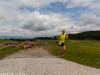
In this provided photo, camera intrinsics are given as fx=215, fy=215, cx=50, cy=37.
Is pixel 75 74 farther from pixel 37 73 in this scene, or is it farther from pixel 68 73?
pixel 37 73

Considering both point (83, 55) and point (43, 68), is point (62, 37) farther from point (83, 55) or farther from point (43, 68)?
point (43, 68)

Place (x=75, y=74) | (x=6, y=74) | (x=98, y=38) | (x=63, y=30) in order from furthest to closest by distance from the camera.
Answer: (x=98, y=38)
(x=63, y=30)
(x=75, y=74)
(x=6, y=74)

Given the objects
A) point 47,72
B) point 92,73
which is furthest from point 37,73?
point 92,73

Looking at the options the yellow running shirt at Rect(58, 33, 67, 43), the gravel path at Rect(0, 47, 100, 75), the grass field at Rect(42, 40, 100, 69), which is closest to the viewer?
the gravel path at Rect(0, 47, 100, 75)

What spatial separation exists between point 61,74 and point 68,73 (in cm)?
69

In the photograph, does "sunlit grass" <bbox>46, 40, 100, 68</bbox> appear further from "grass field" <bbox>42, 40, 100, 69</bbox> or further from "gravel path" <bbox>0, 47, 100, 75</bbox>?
"gravel path" <bbox>0, 47, 100, 75</bbox>

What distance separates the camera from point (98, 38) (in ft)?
431

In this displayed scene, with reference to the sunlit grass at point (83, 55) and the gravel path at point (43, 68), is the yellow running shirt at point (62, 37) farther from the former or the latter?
the gravel path at point (43, 68)

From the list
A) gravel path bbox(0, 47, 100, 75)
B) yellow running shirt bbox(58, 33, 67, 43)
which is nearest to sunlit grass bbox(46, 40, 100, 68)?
yellow running shirt bbox(58, 33, 67, 43)

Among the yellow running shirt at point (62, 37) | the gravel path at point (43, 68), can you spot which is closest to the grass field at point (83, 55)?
the yellow running shirt at point (62, 37)

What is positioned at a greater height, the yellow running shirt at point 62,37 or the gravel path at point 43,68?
the yellow running shirt at point 62,37

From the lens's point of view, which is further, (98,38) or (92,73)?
(98,38)

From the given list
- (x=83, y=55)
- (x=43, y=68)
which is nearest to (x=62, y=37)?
(x=83, y=55)

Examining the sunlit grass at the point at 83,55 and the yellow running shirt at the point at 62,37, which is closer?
the sunlit grass at the point at 83,55
